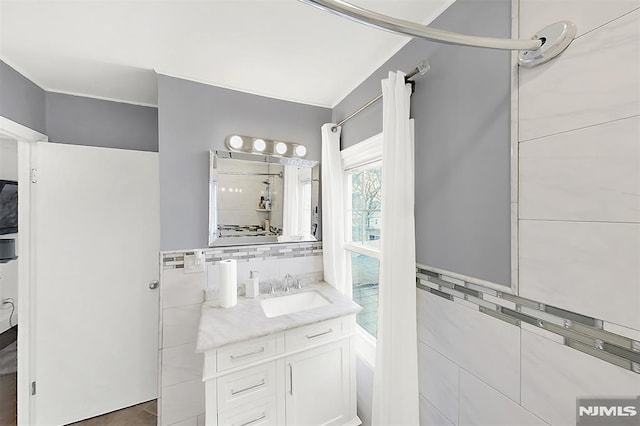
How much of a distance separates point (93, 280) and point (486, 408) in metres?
2.43

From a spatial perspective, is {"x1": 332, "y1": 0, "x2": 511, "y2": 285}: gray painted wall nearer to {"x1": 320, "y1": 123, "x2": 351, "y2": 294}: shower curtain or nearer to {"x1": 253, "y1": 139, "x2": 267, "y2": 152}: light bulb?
{"x1": 320, "y1": 123, "x2": 351, "y2": 294}: shower curtain

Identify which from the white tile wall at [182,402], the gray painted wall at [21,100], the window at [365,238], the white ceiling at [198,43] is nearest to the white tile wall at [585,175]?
the white ceiling at [198,43]

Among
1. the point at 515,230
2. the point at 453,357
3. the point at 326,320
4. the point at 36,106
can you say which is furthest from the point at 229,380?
the point at 36,106

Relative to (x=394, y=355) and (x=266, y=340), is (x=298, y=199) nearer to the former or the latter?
(x=266, y=340)

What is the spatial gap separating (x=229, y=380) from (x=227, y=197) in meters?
1.13

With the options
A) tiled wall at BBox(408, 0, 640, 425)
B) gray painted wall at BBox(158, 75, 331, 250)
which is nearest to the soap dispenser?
gray painted wall at BBox(158, 75, 331, 250)

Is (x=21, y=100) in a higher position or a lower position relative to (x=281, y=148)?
higher

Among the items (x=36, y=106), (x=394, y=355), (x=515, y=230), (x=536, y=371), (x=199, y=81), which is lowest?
(x=394, y=355)

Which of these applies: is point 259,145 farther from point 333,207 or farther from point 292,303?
point 292,303

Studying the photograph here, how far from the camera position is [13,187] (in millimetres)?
1951

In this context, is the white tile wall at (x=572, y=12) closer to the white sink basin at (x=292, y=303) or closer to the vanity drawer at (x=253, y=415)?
the white sink basin at (x=292, y=303)

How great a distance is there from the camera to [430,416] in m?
1.18

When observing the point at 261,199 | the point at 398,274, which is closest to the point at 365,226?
the point at 398,274

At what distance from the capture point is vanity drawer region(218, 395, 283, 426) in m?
1.20
